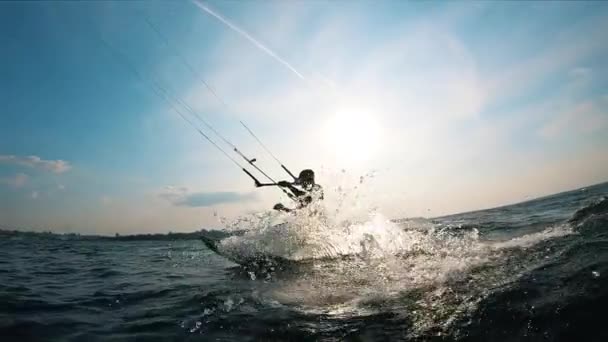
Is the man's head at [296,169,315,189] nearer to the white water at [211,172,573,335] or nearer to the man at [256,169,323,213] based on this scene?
the man at [256,169,323,213]

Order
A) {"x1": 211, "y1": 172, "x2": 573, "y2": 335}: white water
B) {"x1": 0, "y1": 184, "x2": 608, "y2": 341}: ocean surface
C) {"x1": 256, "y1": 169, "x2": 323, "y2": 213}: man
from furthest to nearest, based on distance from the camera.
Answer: {"x1": 256, "y1": 169, "x2": 323, "y2": 213}: man
{"x1": 211, "y1": 172, "x2": 573, "y2": 335}: white water
{"x1": 0, "y1": 184, "x2": 608, "y2": 341}: ocean surface

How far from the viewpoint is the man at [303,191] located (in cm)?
1609

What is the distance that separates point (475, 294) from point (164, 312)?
6.01 m

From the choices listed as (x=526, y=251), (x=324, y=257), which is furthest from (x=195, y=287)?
(x=526, y=251)

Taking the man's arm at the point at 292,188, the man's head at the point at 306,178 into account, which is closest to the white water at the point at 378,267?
the man's arm at the point at 292,188

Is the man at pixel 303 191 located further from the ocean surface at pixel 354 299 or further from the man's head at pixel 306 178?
the ocean surface at pixel 354 299

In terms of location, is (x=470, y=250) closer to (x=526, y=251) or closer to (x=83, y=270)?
(x=526, y=251)

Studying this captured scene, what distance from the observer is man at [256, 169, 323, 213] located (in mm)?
16094

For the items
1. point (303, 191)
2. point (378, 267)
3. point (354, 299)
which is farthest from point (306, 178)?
point (354, 299)

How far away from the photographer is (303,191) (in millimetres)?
16328

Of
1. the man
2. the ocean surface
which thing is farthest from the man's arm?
the ocean surface

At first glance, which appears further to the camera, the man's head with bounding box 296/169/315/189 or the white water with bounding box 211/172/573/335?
the man's head with bounding box 296/169/315/189

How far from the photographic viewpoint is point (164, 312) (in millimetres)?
7414

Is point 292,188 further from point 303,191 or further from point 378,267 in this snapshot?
point 378,267
